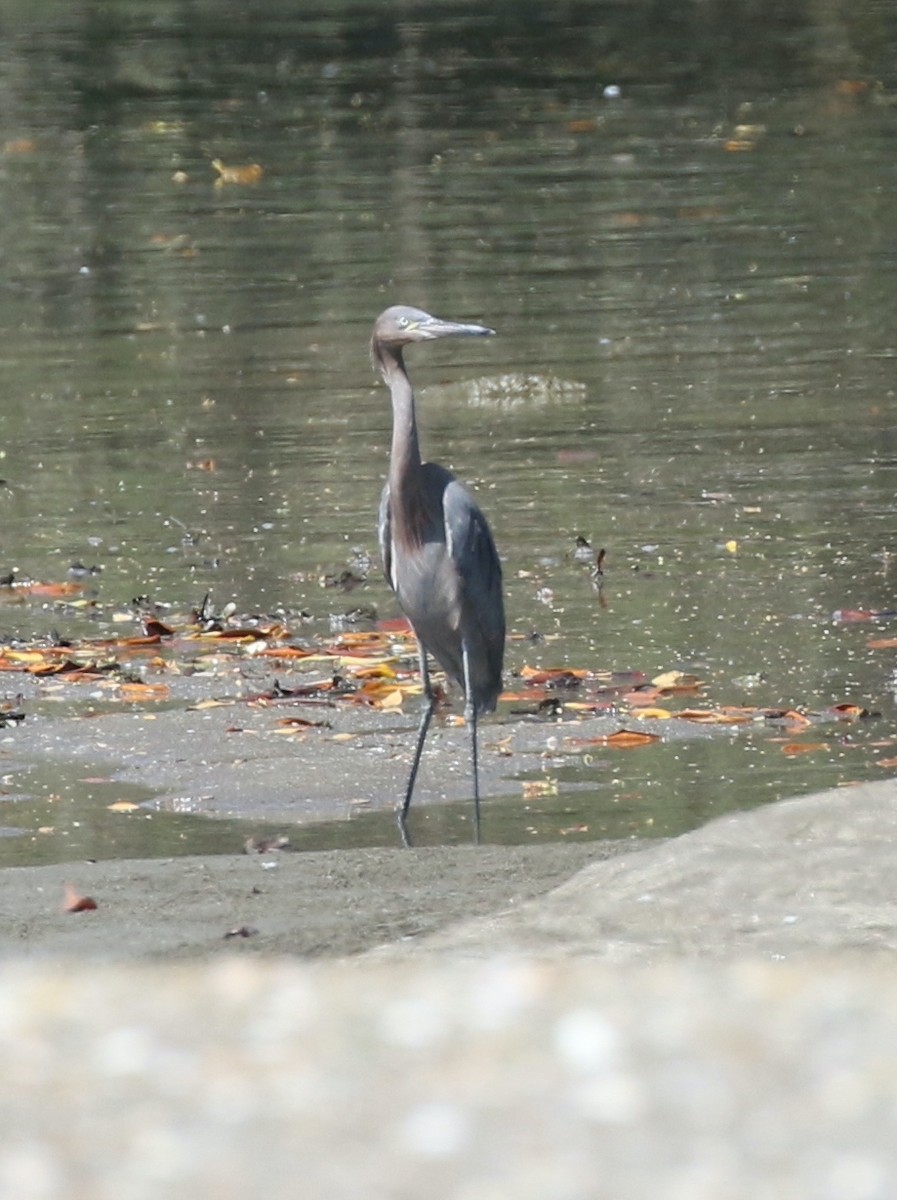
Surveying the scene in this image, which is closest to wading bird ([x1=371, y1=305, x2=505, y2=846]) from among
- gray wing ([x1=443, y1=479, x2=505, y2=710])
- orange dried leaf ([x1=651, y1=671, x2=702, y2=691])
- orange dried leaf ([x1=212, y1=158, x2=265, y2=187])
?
gray wing ([x1=443, y1=479, x2=505, y2=710])

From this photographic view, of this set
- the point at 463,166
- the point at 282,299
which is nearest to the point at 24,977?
the point at 282,299

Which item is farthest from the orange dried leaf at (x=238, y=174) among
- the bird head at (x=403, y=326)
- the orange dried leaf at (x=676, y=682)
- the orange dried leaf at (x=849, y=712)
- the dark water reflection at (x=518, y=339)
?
the orange dried leaf at (x=849, y=712)

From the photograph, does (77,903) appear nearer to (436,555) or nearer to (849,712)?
(436,555)

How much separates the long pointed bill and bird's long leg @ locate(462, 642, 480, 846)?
100 cm

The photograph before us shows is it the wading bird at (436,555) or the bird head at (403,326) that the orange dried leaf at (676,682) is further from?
the bird head at (403,326)

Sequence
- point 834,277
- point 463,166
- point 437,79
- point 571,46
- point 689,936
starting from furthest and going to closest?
point 571,46
point 437,79
point 463,166
point 834,277
point 689,936

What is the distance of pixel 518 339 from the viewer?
677 inches

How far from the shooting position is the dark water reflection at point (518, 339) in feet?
39.2

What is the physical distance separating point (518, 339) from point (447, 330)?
736 centimetres

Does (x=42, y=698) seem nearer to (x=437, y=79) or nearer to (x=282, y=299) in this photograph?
(x=282, y=299)

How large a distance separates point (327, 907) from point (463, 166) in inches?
657

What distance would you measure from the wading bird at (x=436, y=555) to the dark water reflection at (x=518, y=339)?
2.30 feet

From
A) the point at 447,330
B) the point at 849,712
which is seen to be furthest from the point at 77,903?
the point at 849,712

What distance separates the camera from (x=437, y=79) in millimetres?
30625
